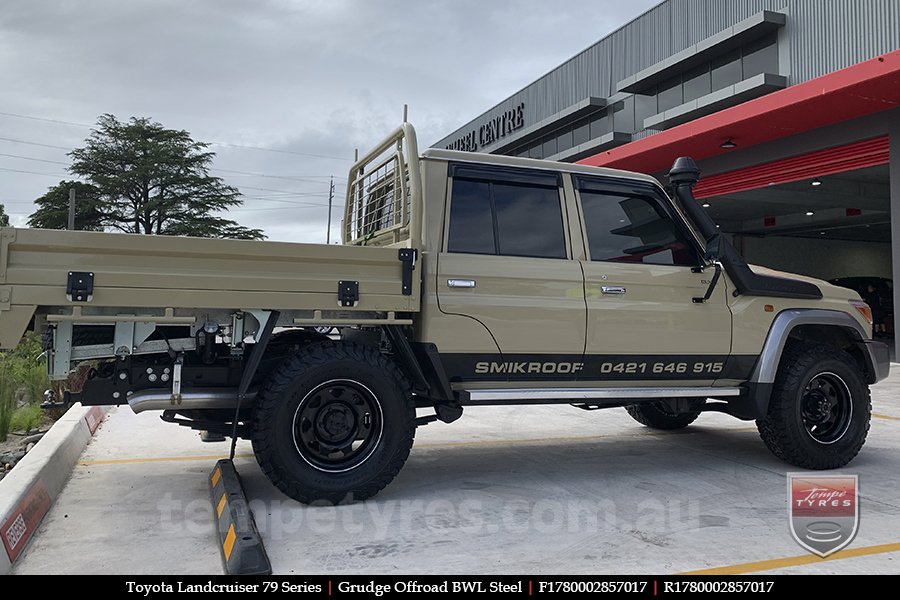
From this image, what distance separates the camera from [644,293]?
16.6 ft

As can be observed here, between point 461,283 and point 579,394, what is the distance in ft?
3.79

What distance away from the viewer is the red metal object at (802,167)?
13.2 meters

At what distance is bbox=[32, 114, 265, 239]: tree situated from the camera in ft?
142

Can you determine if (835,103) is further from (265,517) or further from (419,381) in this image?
(265,517)

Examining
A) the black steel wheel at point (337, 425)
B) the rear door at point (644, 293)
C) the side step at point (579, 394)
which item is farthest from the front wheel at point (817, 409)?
the black steel wheel at point (337, 425)

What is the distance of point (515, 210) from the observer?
488cm

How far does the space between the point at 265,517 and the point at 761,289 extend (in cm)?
394

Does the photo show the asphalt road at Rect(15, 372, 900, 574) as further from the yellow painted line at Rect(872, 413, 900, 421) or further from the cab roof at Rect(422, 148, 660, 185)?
the cab roof at Rect(422, 148, 660, 185)

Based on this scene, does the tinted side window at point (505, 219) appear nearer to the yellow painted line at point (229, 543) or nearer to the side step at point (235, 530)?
the side step at point (235, 530)

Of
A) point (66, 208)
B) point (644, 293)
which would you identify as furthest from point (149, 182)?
point (644, 293)

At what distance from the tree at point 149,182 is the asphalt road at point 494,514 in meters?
40.6

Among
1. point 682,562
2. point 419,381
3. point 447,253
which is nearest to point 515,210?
point 447,253

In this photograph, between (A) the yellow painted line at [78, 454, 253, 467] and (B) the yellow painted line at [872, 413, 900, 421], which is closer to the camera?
(A) the yellow painted line at [78, 454, 253, 467]

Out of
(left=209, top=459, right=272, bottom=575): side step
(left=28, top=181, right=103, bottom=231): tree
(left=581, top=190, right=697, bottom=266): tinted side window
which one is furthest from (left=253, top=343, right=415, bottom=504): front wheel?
(left=28, top=181, right=103, bottom=231): tree
